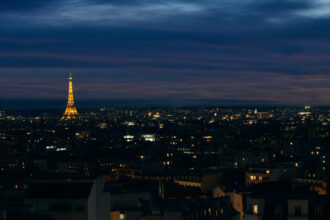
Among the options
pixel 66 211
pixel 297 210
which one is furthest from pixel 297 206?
pixel 66 211

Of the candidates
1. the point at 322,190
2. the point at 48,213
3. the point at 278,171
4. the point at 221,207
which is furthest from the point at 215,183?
the point at 48,213

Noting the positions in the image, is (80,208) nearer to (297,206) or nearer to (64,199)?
(64,199)

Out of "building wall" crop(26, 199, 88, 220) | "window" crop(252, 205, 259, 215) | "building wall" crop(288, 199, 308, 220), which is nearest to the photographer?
"building wall" crop(288, 199, 308, 220)

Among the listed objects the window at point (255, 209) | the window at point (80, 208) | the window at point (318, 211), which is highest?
the window at point (80, 208)

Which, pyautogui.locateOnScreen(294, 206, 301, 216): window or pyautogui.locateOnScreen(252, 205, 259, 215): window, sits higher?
pyautogui.locateOnScreen(294, 206, 301, 216): window

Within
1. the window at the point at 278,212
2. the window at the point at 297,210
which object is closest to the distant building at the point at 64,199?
the window at the point at 278,212

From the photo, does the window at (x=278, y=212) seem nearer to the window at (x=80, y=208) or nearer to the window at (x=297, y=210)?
the window at (x=297, y=210)

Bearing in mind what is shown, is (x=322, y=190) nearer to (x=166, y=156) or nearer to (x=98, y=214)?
(x=98, y=214)

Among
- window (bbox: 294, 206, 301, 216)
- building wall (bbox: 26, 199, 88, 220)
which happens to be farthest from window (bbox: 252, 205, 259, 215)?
building wall (bbox: 26, 199, 88, 220)

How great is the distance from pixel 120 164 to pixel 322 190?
31.7 metres

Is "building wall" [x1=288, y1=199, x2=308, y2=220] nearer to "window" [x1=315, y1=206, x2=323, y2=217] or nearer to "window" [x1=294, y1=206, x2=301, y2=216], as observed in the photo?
"window" [x1=294, y1=206, x2=301, y2=216]

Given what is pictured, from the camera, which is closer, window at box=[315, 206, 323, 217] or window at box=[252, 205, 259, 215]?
window at box=[315, 206, 323, 217]

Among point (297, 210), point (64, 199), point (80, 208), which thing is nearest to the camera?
point (297, 210)

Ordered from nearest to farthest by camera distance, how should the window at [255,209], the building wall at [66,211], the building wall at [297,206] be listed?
the building wall at [297,206]
the building wall at [66,211]
the window at [255,209]
